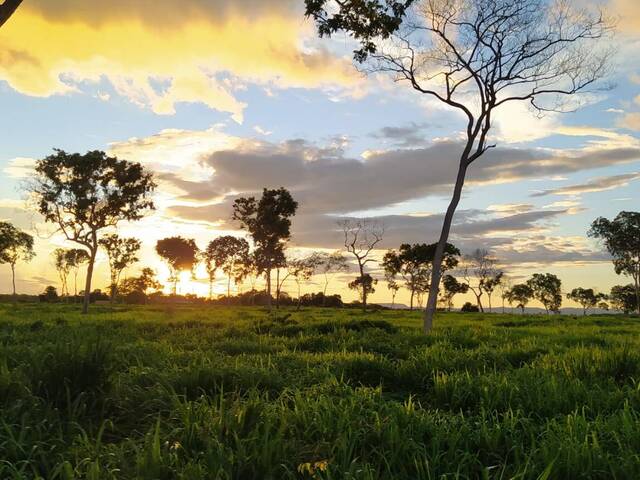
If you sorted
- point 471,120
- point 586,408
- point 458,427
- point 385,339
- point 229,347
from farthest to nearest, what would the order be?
point 471,120 < point 385,339 < point 229,347 < point 586,408 < point 458,427

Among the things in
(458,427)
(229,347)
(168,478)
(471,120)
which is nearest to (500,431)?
(458,427)

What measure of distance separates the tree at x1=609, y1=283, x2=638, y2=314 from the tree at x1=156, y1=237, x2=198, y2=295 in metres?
93.5

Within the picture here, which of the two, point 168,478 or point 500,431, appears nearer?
point 168,478

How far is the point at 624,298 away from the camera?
114m

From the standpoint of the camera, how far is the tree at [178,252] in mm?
86000

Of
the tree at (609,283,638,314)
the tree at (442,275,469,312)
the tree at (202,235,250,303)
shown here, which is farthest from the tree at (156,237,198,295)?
the tree at (609,283,638,314)

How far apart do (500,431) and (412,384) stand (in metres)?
2.54

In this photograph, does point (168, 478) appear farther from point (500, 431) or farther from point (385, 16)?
point (385, 16)

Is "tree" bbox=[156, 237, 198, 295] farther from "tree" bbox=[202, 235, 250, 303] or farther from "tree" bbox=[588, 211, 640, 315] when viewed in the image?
"tree" bbox=[588, 211, 640, 315]

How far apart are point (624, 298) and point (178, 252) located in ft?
325

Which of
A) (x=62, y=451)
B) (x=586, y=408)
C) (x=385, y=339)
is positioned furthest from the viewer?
(x=385, y=339)

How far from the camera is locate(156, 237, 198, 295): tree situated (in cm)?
8600

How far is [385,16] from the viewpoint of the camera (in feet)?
42.8

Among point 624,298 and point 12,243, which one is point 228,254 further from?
point 624,298
